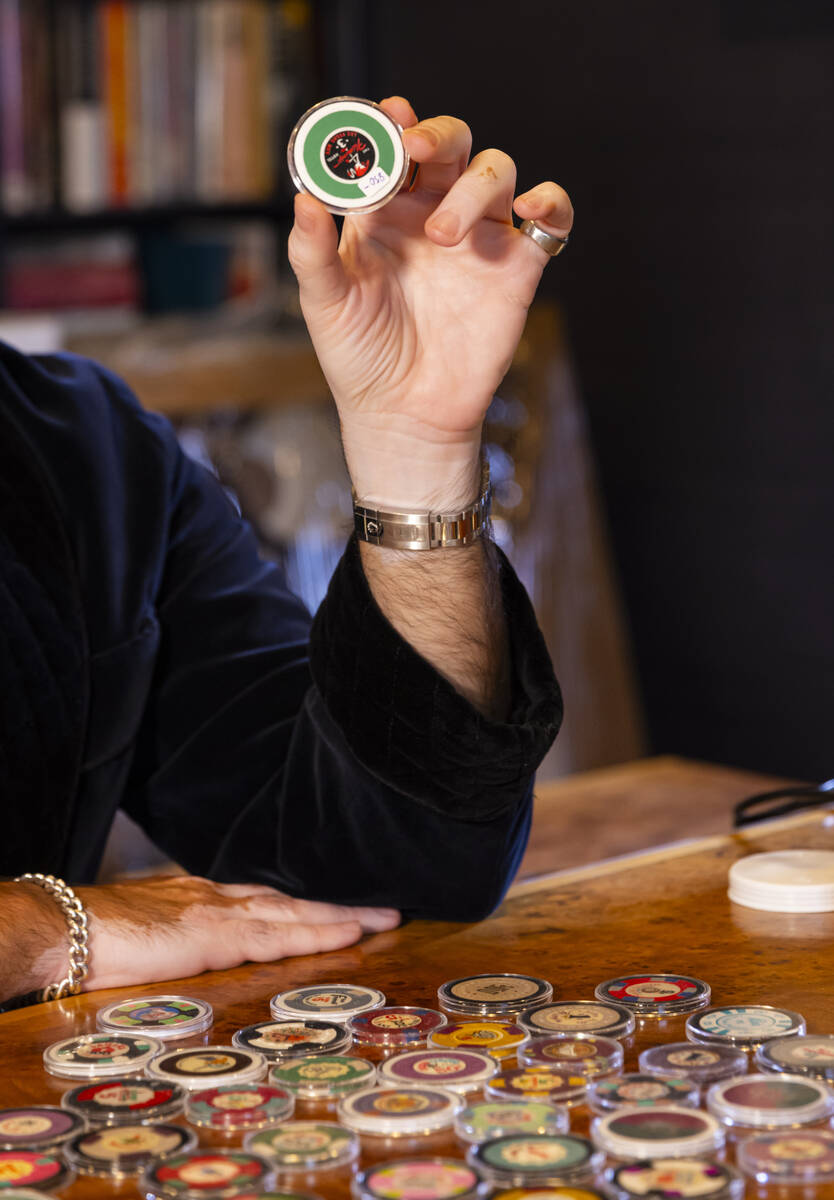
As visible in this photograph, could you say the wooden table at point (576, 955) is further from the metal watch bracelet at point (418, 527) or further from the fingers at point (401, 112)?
the fingers at point (401, 112)

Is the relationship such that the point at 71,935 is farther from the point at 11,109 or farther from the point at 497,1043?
the point at 11,109

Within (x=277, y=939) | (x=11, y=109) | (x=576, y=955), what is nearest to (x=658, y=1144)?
(x=576, y=955)

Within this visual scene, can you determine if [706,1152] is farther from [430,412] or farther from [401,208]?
[401,208]

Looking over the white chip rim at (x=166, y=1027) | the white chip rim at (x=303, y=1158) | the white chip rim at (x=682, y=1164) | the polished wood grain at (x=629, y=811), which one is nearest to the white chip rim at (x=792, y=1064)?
the white chip rim at (x=682, y=1164)

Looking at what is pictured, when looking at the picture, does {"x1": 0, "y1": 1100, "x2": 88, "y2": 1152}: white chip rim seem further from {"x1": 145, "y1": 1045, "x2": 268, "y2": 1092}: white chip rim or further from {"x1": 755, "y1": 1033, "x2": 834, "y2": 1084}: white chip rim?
{"x1": 755, "y1": 1033, "x2": 834, "y2": 1084}: white chip rim

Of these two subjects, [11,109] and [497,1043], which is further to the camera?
[11,109]

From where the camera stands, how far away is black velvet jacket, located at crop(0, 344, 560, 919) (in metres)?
1.12

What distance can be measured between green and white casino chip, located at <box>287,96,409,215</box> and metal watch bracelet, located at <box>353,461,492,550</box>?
23cm

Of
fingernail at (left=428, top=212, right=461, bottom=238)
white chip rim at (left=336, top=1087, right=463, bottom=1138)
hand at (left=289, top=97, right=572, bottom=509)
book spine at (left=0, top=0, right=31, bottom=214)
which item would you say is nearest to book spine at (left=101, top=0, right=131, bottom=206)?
book spine at (left=0, top=0, right=31, bottom=214)

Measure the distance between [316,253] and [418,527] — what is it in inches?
8.3

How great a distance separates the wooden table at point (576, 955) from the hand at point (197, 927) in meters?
0.01

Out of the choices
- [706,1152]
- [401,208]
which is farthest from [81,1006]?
[401,208]

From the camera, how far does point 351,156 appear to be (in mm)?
981

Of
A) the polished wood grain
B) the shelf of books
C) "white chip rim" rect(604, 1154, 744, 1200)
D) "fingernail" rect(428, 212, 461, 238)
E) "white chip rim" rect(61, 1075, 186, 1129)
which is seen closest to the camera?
"white chip rim" rect(604, 1154, 744, 1200)
